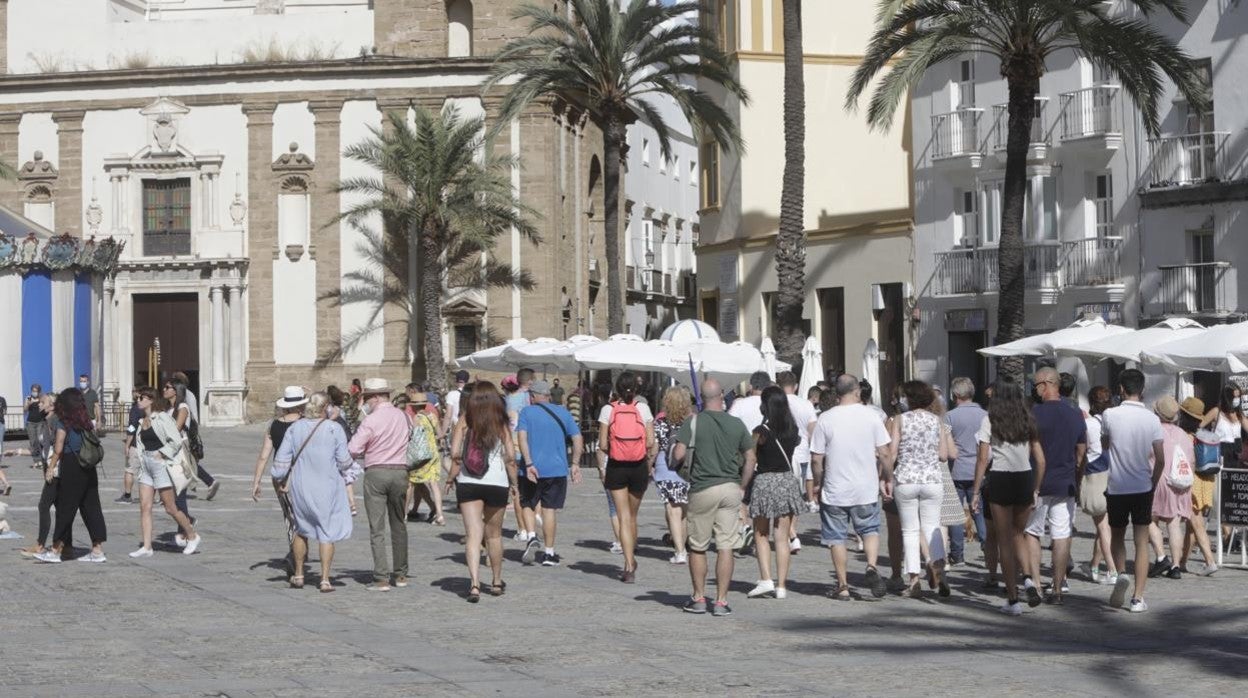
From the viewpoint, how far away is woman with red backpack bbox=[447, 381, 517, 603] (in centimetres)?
1544

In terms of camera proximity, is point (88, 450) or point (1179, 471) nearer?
point (1179, 471)

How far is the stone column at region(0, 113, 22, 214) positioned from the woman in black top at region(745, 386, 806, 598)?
143 feet

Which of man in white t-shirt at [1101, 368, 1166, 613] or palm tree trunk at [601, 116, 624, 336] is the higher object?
palm tree trunk at [601, 116, 624, 336]

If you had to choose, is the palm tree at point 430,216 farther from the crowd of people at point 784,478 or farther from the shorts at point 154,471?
the crowd of people at point 784,478

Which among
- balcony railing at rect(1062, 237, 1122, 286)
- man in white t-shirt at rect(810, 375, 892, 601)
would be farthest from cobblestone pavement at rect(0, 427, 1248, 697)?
balcony railing at rect(1062, 237, 1122, 286)

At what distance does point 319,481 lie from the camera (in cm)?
1554

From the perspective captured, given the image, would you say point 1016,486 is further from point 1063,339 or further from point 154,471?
point 1063,339

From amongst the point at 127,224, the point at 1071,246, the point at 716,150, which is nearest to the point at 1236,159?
the point at 1071,246

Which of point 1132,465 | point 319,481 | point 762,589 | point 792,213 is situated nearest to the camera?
point 1132,465

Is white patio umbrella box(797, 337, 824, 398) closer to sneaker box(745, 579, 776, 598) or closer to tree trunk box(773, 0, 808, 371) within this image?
tree trunk box(773, 0, 808, 371)

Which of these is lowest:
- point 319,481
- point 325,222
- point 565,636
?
point 565,636

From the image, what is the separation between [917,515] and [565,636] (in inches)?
136

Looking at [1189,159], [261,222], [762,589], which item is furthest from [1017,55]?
[261,222]

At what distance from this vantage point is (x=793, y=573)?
1747 centimetres
